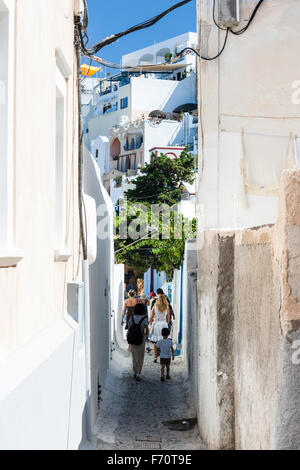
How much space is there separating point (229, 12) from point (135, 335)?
237 inches

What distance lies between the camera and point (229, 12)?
9.88 m

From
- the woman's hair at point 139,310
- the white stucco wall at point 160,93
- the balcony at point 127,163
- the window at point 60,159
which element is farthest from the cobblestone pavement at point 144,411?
the white stucco wall at point 160,93

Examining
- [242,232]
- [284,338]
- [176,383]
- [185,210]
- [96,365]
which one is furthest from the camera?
[185,210]

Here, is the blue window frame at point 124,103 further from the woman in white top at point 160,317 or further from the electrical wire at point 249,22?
the electrical wire at point 249,22

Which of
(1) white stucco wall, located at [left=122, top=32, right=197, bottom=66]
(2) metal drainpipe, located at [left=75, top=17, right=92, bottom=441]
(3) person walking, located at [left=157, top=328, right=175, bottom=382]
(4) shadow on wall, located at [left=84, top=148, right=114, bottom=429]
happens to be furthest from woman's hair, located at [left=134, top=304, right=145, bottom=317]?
(1) white stucco wall, located at [left=122, top=32, right=197, bottom=66]

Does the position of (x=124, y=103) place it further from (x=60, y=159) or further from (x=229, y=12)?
(x=60, y=159)

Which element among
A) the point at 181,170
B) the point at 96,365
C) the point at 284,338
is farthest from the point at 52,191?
the point at 181,170

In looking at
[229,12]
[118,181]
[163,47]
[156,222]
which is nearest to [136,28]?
[229,12]

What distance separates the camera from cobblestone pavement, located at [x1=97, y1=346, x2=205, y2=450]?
314 inches

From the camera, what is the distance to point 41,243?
5.06 metres

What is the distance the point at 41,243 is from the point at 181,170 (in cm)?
3874

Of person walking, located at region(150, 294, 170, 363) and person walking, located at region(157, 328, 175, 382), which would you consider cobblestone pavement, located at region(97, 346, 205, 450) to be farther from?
person walking, located at region(150, 294, 170, 363)

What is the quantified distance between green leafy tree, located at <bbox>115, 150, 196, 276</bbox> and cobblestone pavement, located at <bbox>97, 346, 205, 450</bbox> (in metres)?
13.1
